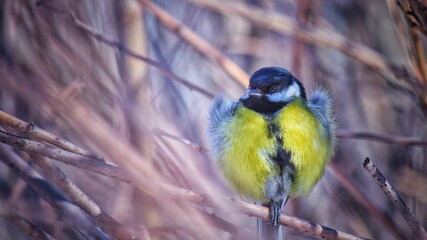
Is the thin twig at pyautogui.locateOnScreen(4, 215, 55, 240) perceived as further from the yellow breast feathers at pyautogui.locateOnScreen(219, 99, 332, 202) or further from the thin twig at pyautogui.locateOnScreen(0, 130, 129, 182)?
the yellow breast feathers at pyautogui.locateOnScreen(219, 99, 332, 202)

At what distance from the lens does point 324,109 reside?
95.1 inches

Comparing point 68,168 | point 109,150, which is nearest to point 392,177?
point 68,168

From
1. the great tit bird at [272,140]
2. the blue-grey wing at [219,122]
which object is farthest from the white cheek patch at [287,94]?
the blue-grey wing at [219,122]

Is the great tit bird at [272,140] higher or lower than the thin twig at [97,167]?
higher

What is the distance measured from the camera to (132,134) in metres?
1.62

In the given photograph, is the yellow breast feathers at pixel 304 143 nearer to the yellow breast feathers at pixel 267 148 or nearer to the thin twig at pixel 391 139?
the yellow breast feathers at pixel 267 148

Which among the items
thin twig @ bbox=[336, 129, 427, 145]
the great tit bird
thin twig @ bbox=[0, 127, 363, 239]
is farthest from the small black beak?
thin twig @ bbox=[0, 127, 363, 239]

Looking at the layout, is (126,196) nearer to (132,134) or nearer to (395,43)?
(132,134)

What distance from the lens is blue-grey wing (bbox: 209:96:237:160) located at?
7.56 ft

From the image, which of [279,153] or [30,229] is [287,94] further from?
[30,229]

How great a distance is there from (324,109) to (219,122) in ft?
1.43

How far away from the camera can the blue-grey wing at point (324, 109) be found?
233 centimetres

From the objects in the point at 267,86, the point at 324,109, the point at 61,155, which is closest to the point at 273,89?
the point at 267,86

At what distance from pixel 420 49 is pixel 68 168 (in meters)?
1.72
